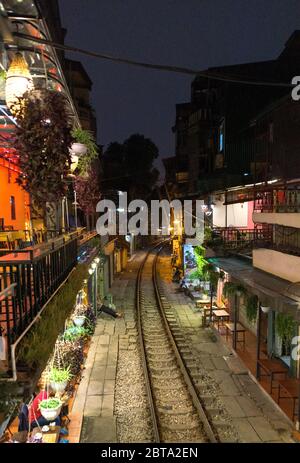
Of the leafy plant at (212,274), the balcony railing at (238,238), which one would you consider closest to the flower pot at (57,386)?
the leafy plant at (212,274)

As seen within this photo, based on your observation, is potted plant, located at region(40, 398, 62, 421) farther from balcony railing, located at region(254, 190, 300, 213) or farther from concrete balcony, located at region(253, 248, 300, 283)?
balcony railing, located at region(254, 190, 300, 213)

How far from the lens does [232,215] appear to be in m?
26.2

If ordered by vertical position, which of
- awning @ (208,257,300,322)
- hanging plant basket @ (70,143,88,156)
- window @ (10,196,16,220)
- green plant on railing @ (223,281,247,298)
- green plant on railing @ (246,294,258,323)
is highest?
hanging plant basket @ (70,143,88,156)

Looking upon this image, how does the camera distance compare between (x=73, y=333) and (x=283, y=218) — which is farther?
(x=73, y=333)

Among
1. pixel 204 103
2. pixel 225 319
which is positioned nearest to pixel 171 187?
pixel 204 103

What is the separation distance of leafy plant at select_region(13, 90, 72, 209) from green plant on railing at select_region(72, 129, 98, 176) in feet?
10.5

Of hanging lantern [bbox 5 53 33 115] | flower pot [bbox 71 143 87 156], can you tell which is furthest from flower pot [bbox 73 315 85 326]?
hanging lantern [bbox 5 53 33 115]

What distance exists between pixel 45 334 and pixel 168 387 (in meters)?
7.67

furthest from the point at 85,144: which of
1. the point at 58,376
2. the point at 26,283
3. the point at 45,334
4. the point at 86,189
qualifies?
the point at 58,376

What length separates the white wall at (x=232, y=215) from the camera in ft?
80.6

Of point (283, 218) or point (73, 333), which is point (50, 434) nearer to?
point (73, 333)

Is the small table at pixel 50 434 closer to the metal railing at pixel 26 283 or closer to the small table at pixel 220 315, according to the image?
the metal railing at pixel 26 283

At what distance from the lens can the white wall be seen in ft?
80.6

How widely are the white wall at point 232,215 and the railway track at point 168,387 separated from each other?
9303 millimetres
